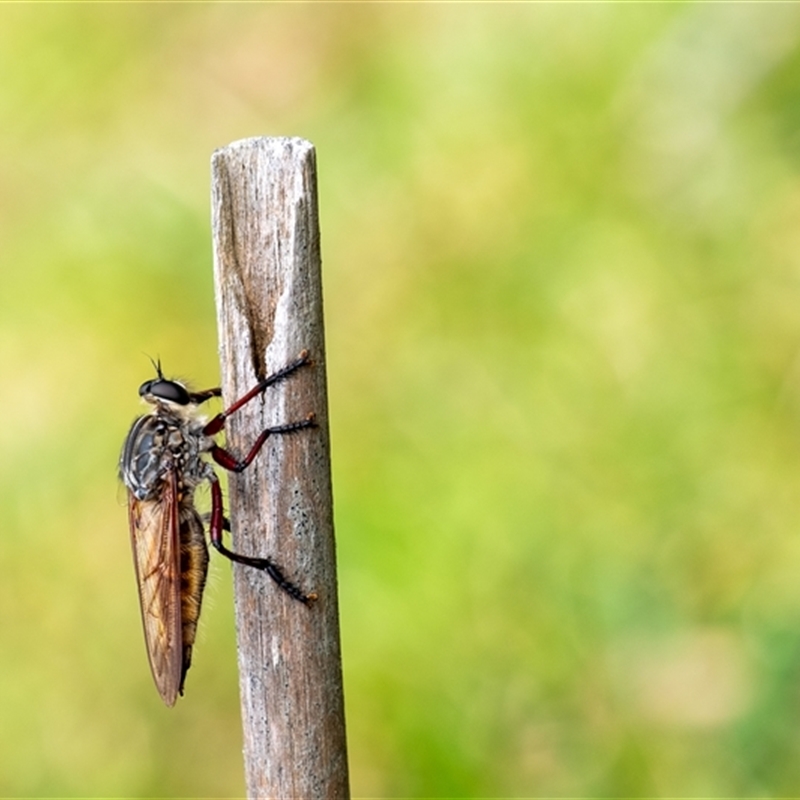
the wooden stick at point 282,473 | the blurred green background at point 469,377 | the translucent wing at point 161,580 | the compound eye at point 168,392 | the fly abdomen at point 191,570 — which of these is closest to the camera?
the wooden stick at point 282,473

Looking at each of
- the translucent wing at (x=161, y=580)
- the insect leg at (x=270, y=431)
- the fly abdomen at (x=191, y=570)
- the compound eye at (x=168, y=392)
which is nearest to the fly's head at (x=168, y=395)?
the compound eye at (x=168, y=392)

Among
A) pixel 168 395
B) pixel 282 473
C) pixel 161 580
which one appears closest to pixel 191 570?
pixel 161 580

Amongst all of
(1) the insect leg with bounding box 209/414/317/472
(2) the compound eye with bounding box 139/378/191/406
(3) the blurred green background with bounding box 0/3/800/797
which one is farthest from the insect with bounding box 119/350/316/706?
(3) the blurred green background with bounding box 0/3/800/797

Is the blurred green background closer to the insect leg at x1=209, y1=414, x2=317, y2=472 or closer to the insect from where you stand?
the insect

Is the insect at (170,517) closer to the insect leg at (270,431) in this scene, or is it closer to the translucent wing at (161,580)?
the translucent wing at (161,580)

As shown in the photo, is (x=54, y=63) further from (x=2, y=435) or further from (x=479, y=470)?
(x=479, y=470)

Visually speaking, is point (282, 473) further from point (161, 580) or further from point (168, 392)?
point (168, 392)

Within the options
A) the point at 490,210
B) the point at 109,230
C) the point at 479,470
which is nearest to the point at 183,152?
the point at 109,230
